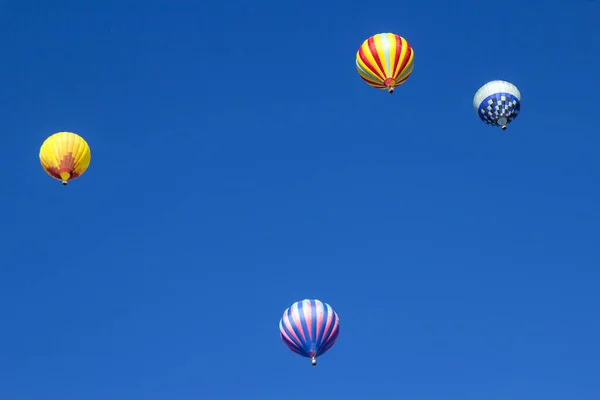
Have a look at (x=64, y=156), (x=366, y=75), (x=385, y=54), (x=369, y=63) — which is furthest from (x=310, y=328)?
(x=64, y=156)

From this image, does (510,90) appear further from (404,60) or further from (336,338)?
(336,338)

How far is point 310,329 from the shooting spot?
46.5m

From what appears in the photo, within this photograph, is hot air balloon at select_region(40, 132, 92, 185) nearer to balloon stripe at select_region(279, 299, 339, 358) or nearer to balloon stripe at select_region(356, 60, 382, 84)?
balloon stripe at select_region(279, 299, 339, 358)

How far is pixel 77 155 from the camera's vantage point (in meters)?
50.0

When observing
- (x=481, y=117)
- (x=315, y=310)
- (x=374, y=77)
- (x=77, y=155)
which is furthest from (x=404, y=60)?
(x=77, y=155)

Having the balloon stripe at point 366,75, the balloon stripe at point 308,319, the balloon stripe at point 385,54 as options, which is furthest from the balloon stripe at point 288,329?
the balloon stripe at point 385,54

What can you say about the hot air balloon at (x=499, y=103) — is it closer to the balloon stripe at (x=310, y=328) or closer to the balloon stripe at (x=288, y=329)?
the balloon stripe at (x=310, y=328)

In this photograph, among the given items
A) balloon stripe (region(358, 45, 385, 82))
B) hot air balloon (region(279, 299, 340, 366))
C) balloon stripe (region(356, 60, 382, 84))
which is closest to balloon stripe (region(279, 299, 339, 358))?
hot air balloon (region(279, 299, 340, 366))

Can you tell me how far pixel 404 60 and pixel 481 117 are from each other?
5.07 meters

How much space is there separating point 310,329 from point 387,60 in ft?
37.8

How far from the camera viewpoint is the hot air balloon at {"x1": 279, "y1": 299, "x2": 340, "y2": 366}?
4634 cm

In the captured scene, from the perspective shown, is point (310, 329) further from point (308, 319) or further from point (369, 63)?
point (369, 63)

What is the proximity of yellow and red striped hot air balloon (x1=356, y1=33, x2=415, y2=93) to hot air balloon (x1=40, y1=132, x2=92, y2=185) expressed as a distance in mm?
12568

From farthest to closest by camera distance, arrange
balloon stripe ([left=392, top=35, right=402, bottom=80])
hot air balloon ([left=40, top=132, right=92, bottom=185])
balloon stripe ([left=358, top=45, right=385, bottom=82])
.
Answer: hot air balloon ([left=40, top=132, right=92, bottom=185])
balloon stripe ([left=358, top=45, right=385, bottom=82])
balloon stripe ([left=392, top=35, right=402, bottom=80])
